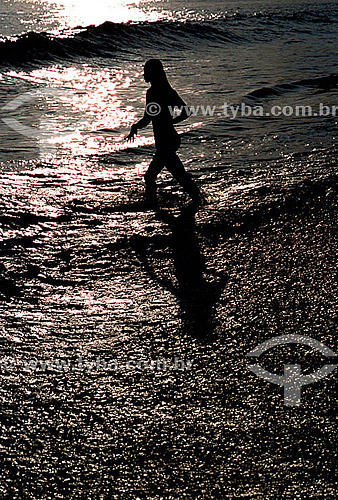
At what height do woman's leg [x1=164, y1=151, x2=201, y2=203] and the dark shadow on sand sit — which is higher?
woman's leg [x1=164, y1=151, x2=201, y2=203]

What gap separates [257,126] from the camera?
10.6 m

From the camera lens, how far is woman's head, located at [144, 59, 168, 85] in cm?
654

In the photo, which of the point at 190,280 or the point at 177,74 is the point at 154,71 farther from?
the point at 177,74

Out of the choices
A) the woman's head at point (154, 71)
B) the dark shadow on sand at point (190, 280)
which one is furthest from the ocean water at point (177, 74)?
the dark shadow on sand at point (190, 280)

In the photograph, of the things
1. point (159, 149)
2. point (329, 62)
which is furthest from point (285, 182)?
point (329, 62)

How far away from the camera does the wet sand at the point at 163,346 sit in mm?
3279
